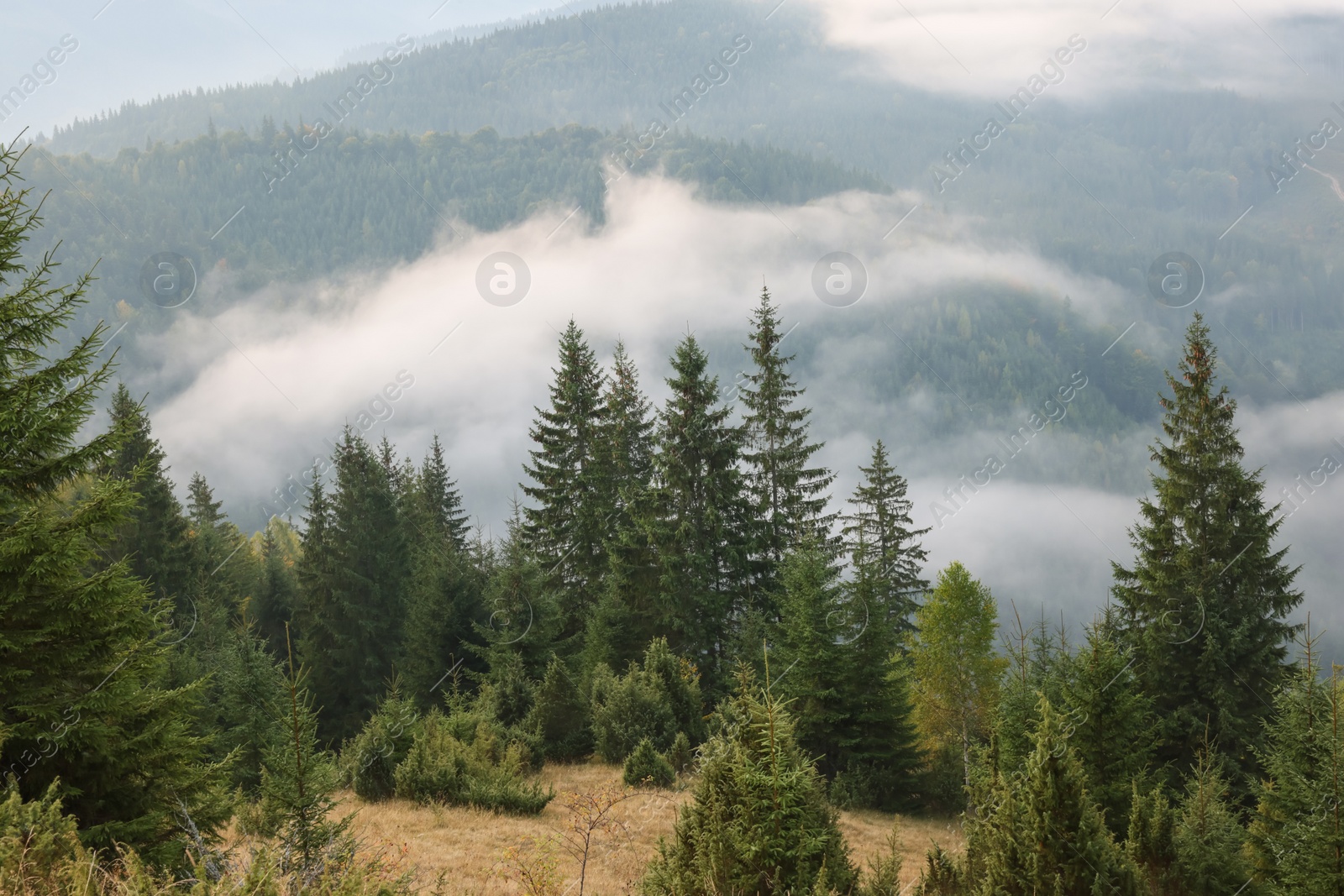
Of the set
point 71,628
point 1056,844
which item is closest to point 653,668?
point 1056,844

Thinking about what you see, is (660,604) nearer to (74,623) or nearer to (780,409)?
(780,409)

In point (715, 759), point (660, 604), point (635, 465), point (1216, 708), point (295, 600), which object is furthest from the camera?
point (295, 600)

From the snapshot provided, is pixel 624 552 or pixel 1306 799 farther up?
pixel 624 552

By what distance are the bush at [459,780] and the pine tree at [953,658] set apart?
25716 mm

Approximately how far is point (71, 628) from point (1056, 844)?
37.0ft

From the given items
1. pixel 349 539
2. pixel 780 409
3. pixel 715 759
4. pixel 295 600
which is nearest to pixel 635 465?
pixel 780 409

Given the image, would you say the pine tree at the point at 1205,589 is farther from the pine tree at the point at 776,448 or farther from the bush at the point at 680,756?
the bush at the point at 680,756

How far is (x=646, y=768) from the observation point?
20656 mm

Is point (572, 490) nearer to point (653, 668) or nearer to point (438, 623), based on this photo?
point (438, 623)

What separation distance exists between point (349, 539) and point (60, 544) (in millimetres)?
34760

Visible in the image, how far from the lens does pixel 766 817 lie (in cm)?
939

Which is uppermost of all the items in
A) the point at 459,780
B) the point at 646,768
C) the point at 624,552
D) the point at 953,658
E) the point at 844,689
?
the point at 624,552

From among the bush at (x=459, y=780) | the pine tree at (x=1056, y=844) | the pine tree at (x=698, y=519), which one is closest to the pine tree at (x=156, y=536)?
the pine tree at (x=698, y=519)

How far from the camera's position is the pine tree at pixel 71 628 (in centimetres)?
891
